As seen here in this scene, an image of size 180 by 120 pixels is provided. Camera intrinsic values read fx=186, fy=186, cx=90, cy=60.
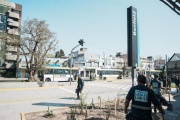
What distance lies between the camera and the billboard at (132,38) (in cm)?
1114

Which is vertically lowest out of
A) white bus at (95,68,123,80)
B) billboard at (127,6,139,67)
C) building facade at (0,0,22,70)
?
white bus at (95,68,123,80)

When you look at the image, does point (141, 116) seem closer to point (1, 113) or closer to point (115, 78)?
point (1, 113)

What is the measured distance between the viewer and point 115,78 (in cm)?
4731

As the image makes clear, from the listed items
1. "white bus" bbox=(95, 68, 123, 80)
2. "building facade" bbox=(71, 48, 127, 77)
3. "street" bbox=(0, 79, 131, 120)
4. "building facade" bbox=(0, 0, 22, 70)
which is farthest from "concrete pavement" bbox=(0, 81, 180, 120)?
"building facade" bbox=(71, 48, 127, 77)

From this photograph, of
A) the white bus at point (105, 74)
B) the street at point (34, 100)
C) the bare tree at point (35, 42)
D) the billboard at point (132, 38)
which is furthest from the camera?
the white bus at point (105, 74)

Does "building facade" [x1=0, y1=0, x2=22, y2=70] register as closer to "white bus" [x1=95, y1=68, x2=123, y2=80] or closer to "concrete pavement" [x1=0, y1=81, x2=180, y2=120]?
"white bus" [x1=95, y1=68, x2=123, y2=80]

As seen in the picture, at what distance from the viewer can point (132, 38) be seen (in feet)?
37.0

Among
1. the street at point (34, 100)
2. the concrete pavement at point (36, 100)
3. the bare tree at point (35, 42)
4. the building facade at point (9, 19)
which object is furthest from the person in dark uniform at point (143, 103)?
the building facade at point (9, 19)

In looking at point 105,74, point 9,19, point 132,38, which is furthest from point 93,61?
point 132,38

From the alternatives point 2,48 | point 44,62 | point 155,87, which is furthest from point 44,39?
point 155,87

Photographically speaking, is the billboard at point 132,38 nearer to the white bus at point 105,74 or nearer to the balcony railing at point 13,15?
the white bus at point 105,74

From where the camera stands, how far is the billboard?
11136 mm

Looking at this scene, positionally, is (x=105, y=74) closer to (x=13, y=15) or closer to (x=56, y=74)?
(x=56, y=74)

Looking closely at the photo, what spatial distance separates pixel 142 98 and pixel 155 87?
528 centimetres
